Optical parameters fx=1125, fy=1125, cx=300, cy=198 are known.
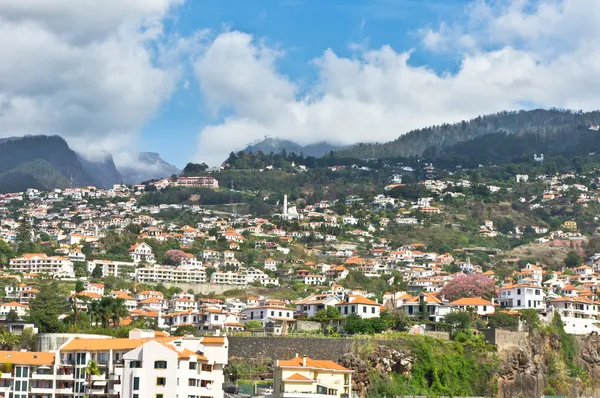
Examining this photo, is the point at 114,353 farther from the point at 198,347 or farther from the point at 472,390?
the point at 472,390

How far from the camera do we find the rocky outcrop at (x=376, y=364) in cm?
6806

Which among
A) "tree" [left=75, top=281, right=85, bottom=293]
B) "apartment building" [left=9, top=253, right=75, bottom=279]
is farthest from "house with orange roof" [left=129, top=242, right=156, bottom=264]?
"tree" [left=75, top=281, right=85, bottom=293]

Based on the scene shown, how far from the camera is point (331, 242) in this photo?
154m

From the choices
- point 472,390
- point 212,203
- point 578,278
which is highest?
point 212,203

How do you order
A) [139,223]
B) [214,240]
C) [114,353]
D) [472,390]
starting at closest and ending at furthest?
[114,353]
[472,390]
[214,240]
[139,223]

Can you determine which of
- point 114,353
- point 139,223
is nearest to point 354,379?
point 114,353

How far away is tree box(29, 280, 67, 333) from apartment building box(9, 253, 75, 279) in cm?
2227

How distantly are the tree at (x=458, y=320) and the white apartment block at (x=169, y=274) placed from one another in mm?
48432

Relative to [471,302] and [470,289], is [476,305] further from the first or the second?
[470,289]

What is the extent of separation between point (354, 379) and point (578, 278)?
66.1 metres

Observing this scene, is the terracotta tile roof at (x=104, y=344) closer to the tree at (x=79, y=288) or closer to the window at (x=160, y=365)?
the window at (x=160, y=365)

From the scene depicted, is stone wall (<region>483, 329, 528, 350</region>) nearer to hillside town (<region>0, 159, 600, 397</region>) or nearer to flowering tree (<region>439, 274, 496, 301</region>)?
hillside town (<region>0, 159, 600, 397</region>)

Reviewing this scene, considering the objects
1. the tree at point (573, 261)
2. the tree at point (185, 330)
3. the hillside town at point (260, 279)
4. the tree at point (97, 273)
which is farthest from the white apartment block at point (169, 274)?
the tree at point (573, 261)

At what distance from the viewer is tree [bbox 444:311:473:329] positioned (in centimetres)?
8038
